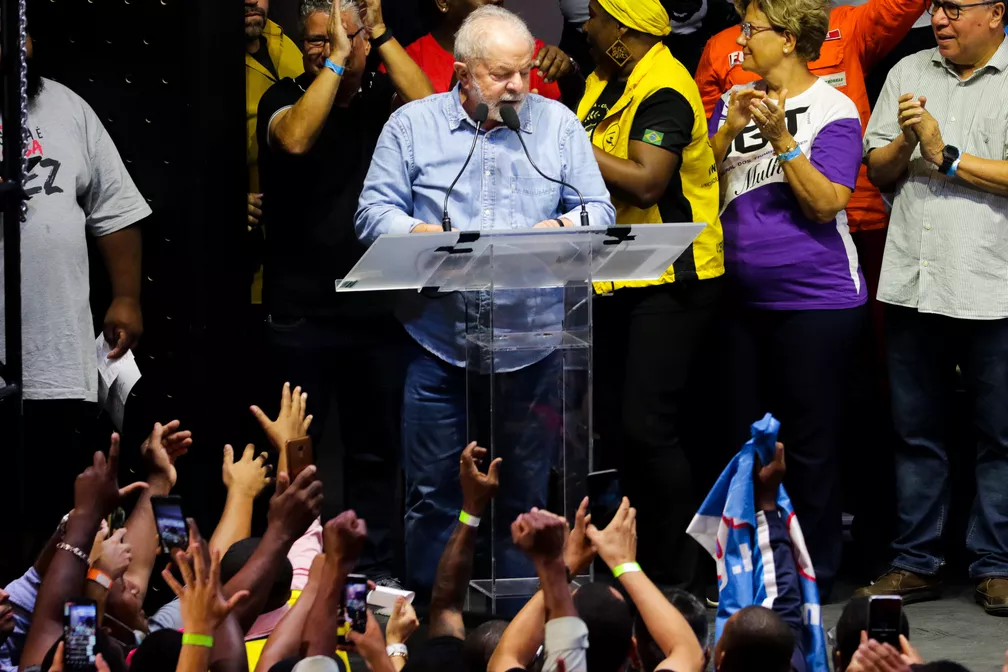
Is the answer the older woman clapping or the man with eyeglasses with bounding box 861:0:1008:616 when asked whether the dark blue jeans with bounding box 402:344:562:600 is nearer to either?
the older woman clapping

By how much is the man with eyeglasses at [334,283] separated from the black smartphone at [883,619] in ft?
6.92

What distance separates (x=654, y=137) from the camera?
4.53 m

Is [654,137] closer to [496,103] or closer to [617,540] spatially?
[496,103]

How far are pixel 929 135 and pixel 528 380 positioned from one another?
162 cm

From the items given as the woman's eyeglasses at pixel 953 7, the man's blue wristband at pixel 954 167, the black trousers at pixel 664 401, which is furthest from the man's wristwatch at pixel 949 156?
the black trousers at pixel 664 401

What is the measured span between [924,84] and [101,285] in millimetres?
2554

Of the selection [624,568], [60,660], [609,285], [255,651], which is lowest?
[255,651]

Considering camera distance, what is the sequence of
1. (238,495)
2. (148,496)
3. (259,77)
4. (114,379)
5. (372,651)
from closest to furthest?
(372,651) < (148,496) < (238,495) < (114,379) < (259,77)

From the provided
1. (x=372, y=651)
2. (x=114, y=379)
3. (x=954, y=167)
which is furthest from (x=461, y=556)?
(x=954, y=167)

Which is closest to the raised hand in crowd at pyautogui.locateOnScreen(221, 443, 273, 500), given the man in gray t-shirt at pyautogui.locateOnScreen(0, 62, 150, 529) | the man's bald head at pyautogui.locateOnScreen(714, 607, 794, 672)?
the man in gray t-shirt at pyautogui.locateOnScreen(0, 62, 150, 529)

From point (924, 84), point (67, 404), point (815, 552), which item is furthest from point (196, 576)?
point (924, 84)

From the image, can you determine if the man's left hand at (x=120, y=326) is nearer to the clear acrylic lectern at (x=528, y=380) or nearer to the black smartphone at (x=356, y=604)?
the clear acrylic lectern at (x=528, y=380)

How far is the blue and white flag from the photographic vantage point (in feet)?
11.2

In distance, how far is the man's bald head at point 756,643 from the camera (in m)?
2.92
